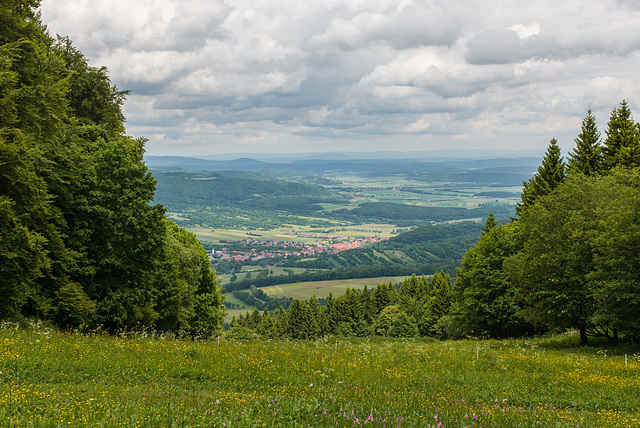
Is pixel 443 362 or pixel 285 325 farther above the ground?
pixel 443 362

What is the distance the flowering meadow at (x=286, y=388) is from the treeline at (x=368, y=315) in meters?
56.6

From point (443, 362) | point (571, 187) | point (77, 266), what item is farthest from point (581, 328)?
point (77, 266)

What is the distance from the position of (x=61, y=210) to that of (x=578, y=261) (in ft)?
102

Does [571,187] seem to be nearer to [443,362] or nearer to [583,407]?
[443,362]

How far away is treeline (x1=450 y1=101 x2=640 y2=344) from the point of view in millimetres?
24250

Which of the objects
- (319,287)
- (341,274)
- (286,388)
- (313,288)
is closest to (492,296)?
(286,388)

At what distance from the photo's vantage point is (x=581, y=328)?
28.2m

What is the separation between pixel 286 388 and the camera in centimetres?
1073

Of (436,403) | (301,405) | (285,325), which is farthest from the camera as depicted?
(285,325)

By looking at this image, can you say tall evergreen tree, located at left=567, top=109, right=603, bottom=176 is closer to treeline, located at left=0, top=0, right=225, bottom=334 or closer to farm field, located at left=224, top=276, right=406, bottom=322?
treeline, located at left=0, top=0, right=225, bottom=334

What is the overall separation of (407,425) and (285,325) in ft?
285

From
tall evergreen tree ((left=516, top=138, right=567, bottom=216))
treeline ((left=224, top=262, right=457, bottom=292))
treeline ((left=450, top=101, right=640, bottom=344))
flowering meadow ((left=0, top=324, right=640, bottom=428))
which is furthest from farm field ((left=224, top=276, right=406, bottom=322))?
flowering meadow ((left=0, top=324, right=640, bottom=428))

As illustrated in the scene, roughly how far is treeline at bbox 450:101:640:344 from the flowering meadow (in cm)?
877

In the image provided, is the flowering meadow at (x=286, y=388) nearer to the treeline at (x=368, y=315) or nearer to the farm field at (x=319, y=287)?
the treeline at (x=368, y=315)
